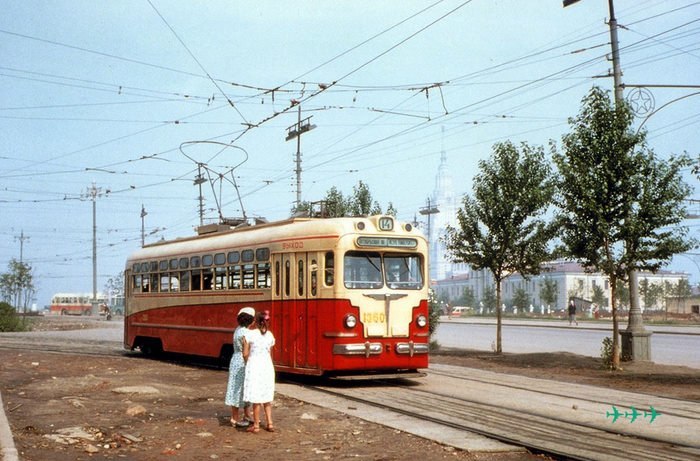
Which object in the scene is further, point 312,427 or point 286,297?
point 286,297

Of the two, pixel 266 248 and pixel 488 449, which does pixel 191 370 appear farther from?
pixel 488 449

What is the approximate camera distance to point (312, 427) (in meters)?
11.3

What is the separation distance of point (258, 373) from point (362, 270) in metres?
5.63

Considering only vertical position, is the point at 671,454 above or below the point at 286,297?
below

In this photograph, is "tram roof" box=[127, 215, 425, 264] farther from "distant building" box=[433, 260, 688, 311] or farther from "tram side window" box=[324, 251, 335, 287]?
"distant building" box=[433, 260, 688, 311]

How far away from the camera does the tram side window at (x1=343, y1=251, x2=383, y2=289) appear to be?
1603 cm

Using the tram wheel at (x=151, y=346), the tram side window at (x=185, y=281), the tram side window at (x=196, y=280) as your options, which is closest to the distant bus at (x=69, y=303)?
the tram wheel at (x=151, y=346)

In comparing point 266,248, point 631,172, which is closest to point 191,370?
point 266,248

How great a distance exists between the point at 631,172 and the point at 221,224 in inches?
398

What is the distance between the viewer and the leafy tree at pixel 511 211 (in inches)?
982

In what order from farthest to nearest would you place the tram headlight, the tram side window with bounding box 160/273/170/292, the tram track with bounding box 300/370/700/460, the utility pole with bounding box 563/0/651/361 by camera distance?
the tram side window with bounding box 160/273/170/292
the utility pole with bounding box 563/0/651/361
the tram headlight
the tram track with bounding box 300/370/700/460

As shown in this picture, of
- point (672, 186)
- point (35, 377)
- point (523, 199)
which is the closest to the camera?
point (35, 377)

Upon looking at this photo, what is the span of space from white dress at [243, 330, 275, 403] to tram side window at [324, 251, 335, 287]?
196 inches

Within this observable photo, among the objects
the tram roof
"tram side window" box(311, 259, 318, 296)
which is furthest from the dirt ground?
the tram roof
